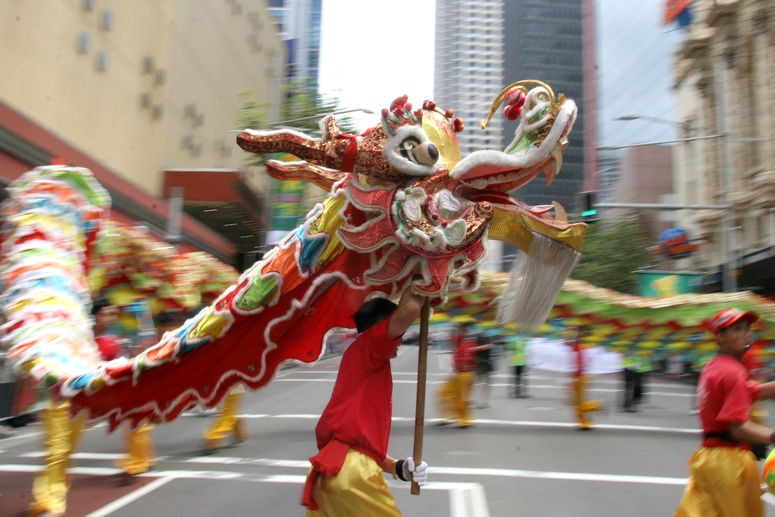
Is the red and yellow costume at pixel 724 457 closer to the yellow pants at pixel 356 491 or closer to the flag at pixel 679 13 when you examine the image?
the yellow pants at pixel 356 491

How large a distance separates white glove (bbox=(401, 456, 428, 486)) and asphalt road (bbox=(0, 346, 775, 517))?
2556 mm

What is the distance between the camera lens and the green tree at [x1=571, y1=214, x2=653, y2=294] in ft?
109

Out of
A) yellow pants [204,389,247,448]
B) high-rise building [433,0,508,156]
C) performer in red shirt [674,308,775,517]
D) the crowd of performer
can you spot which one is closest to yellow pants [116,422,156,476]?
the crowd of performer

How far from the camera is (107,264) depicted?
5301mm

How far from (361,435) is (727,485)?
2.02m

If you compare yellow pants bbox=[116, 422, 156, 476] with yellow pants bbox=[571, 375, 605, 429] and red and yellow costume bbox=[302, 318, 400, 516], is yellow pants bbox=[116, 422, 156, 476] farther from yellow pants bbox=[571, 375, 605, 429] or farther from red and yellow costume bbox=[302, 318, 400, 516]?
yellow pants bbox=[571, 375, 605, 429]

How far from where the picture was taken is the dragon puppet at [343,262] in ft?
10.2

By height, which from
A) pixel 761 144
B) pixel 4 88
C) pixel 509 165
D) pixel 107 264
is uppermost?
pixel 761 144

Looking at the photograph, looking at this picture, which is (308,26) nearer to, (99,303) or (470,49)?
(470,49)

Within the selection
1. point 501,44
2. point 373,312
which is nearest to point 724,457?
point 373,312

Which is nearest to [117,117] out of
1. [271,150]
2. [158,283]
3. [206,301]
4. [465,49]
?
[206,301]

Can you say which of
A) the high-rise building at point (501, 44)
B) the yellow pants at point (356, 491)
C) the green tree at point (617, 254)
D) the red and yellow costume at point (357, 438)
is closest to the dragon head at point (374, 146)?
the red and yellow costume at point (357, 438)

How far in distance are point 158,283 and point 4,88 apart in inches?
330

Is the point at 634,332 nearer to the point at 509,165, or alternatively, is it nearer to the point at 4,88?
the point at 509,165
